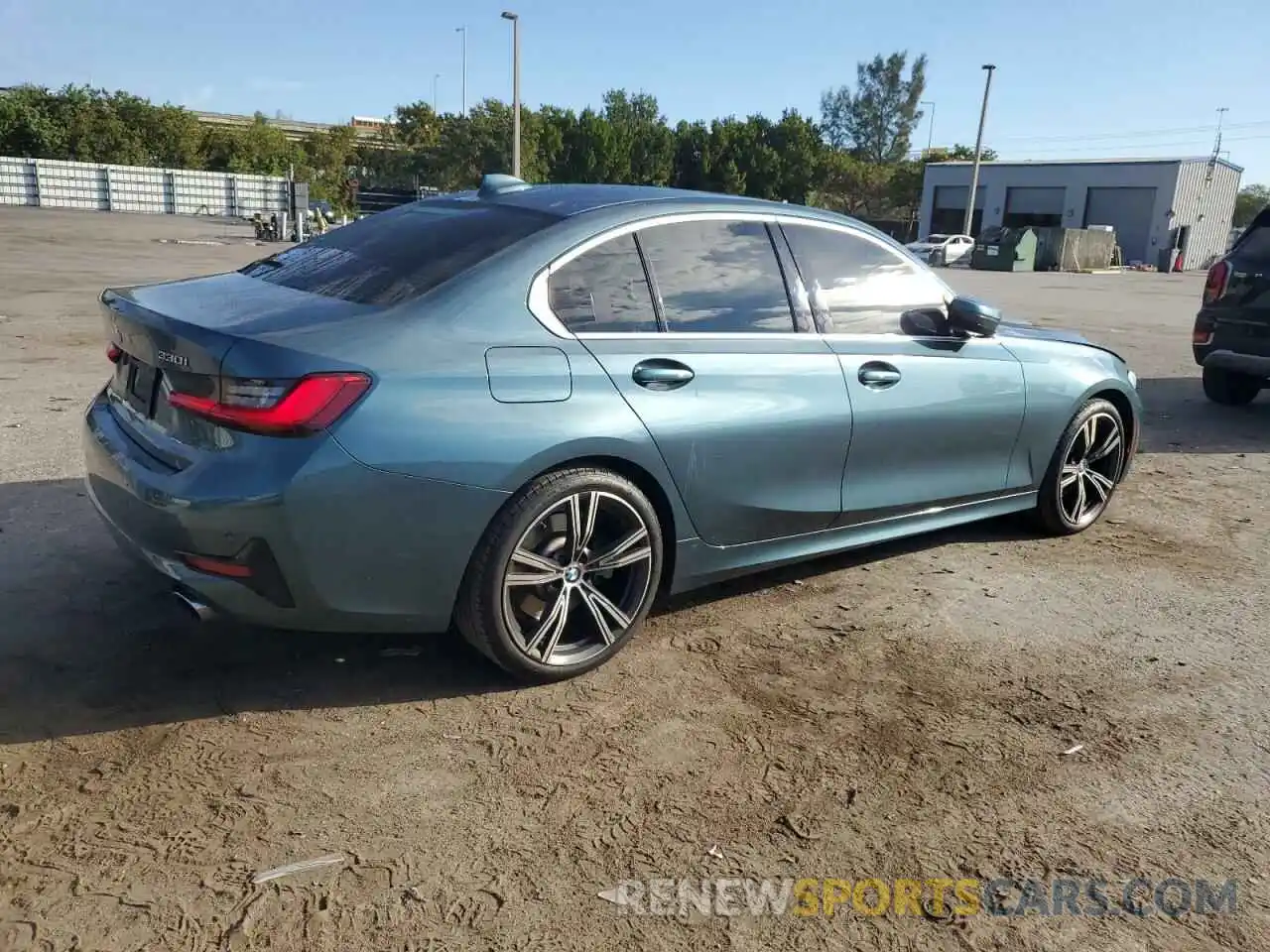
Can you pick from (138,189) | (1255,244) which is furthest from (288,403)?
(138,189)

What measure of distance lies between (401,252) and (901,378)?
202cm

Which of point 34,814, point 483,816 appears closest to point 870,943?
point 483,816

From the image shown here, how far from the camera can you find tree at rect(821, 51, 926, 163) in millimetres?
102375

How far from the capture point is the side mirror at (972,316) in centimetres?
443

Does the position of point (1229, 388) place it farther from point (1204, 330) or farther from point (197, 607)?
point (197, 607)

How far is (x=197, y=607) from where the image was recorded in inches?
120

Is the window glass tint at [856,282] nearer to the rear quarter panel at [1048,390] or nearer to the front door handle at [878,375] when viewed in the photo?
the front door handle at [878,375]

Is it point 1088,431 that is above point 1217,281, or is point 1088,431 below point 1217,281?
below

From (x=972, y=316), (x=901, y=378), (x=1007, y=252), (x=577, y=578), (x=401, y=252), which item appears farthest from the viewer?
(x=1007, y=252)

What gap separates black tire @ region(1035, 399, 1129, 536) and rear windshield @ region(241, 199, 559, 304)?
116 inches

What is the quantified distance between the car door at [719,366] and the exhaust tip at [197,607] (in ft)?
4.58

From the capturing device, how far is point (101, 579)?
163 inches

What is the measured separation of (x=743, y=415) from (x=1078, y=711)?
4.96ft

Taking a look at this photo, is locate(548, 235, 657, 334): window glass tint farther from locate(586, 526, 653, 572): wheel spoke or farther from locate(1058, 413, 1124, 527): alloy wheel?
locate(1058, 413, 1124, 527): alloy wheel
